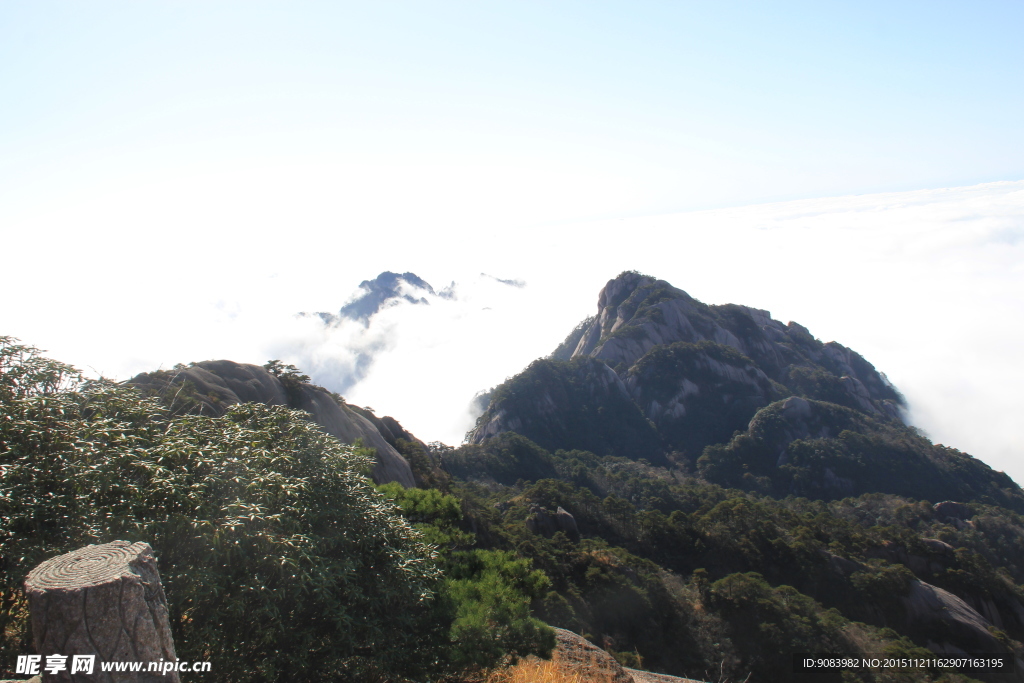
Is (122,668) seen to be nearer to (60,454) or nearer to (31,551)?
(31,551)

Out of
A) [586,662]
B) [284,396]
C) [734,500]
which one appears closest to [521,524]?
[284,396]

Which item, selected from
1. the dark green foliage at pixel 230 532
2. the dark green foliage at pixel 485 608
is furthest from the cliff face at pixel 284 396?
the dark green foliage at pixel 230 532

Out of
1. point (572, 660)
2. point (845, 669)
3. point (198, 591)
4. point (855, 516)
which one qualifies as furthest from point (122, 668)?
point (855, 516)

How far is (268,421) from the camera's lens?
10.8m

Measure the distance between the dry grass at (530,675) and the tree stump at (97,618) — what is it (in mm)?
7664

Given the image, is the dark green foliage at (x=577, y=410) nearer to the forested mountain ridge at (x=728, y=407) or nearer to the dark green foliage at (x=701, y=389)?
the forested mountain ridge at (x=728, y=407)

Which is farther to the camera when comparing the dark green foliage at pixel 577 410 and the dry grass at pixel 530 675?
the dark green foliage at pixel 577 410

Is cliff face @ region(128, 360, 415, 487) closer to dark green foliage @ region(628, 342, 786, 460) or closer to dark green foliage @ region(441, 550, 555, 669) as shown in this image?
dark green foliage @ region(441, 550, 555, 669)

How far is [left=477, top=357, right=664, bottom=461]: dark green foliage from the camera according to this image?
88.4 metres

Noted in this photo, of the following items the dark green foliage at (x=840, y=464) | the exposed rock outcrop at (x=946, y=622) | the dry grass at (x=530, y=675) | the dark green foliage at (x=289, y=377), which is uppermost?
the dark green foliage at (x=289, y=377)

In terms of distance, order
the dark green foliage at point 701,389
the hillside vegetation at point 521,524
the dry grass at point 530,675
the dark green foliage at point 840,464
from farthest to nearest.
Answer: the dark green foliage at point 701,389 → the dark green foliage at point 840,464 → the dry grass at point 530,675 → the hillside vegetation at point 521,524

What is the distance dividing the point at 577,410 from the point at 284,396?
6577 cm

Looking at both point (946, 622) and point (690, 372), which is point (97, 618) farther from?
point (690, 372)

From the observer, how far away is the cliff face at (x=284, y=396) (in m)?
28.7
